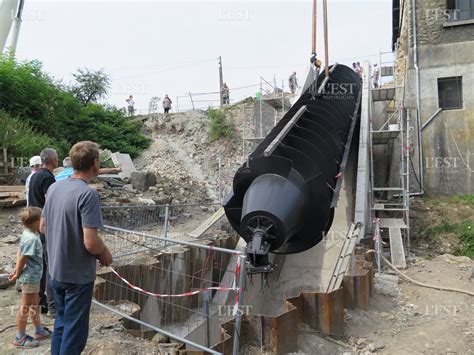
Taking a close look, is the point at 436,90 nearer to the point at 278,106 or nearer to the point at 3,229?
the point at 278,106

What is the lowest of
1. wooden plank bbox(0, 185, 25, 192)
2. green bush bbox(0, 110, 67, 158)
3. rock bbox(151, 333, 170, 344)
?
rock bbox(151, 333, 170, 344)

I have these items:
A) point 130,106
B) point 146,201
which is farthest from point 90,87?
point 146,201

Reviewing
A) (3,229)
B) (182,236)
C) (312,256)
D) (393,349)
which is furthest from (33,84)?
(393,349)

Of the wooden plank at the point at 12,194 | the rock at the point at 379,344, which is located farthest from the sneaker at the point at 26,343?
the wooden plank at the point at 12,194

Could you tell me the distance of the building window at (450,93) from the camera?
42.2 ft

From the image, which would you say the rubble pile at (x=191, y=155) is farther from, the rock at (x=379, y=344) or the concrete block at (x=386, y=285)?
the rock at (x=379, y=344)

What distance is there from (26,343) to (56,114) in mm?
16160

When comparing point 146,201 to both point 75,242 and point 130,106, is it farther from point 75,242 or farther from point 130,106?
point 130,106

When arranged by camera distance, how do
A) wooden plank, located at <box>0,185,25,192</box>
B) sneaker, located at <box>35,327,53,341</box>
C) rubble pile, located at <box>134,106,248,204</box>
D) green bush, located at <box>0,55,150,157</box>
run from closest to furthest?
sneaker, located at <box>35,327,53,341</box> → wooden plank, located at <box>0,185,25,192</box> → green bush, located at <box>0,55,150,157</box> → rubble pile, located at <box>134,106,248,204</box>

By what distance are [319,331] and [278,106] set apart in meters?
12.9

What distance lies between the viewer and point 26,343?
3479mm

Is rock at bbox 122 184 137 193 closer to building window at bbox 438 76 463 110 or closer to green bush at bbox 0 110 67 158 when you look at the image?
green bush at bbox 0 110 67 158

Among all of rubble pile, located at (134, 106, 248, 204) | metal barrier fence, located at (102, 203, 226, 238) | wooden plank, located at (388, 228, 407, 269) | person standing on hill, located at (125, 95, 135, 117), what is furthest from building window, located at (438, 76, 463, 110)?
person standing on hill, located at (125, 95, 135, 117)

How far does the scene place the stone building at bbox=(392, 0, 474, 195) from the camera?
12453 mm
